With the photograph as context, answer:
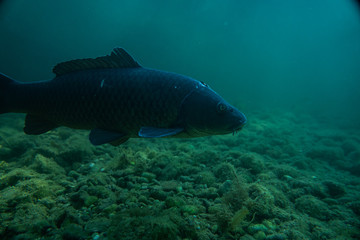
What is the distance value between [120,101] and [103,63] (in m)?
0.72

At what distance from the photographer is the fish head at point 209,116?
2.20 m

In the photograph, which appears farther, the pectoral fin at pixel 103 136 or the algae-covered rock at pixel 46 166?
the algae-covered rock at pixel 46 166

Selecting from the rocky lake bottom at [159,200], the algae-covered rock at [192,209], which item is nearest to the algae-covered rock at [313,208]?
the rocky lake bottom at [159,200]

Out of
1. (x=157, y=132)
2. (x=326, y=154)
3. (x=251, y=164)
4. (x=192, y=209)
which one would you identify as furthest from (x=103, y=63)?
(x=326, y=154)

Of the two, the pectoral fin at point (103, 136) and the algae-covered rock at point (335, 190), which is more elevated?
the algae-covered rock at point (335, 190)

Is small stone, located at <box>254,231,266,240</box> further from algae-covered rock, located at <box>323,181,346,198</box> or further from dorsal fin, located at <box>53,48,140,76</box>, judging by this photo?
algae-covered rock, located at <box>323,181,346,198</box>

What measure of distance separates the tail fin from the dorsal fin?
70cm

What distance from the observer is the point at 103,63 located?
2.61 metres

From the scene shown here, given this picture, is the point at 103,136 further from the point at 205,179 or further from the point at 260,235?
the point at 260,235

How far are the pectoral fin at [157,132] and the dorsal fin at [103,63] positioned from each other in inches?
39.0

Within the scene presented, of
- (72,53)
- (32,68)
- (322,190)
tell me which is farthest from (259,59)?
(322,190)

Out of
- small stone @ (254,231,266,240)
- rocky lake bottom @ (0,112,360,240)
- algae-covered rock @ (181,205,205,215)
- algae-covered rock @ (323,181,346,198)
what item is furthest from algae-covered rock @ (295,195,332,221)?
algae-covered rock @ (181,205,205,215)

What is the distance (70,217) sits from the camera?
7.53ft

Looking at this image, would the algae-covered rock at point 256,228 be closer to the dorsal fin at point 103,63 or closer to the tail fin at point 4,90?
the dorsal fin at point 103,63
